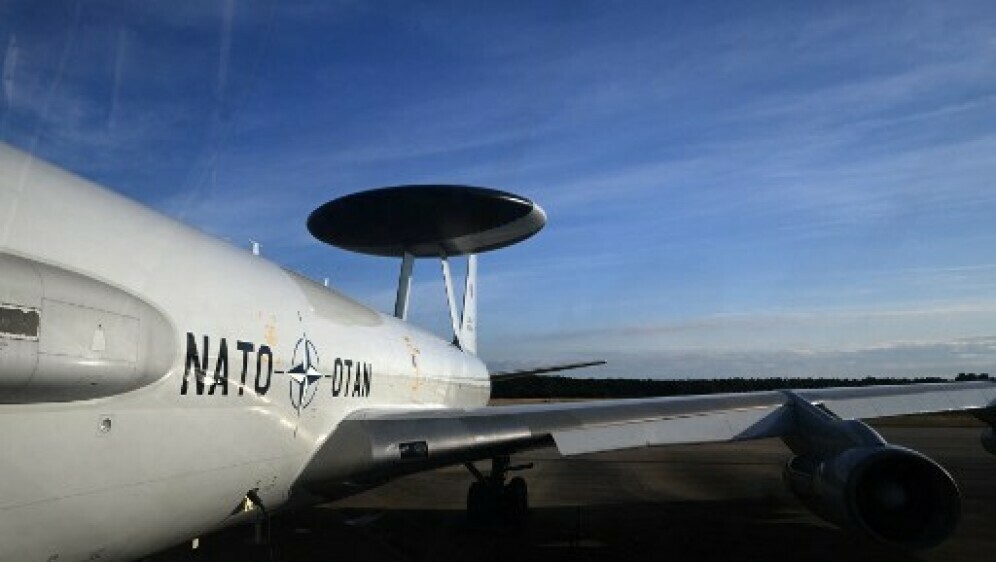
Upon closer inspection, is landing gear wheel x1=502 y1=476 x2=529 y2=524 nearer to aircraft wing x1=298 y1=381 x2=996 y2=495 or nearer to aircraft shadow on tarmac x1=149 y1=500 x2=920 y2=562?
aircraft shadow on tarmac x1=149 y1=500 x2=920 y2=562

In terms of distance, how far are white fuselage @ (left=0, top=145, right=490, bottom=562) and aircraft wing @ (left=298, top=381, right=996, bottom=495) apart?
0.55m

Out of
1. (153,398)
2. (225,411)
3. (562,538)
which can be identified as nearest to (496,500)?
(562,538)

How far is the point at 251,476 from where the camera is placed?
7.01 meters

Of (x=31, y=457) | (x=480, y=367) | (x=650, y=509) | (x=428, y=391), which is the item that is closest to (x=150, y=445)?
(x=31, y=457)

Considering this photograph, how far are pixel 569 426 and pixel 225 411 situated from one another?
19.8 feet

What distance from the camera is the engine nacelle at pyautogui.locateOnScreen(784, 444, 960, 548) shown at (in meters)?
8.77

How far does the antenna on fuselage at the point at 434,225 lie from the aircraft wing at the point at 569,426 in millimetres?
14560

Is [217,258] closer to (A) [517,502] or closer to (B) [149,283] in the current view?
(B) [149,283]

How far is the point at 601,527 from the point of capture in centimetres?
1333

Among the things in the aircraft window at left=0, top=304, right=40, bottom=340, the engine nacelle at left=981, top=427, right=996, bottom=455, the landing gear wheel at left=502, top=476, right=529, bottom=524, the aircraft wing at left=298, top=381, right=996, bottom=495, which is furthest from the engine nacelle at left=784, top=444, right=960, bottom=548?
the engine nacelle at left=981, top=427, right=996, bottom=455

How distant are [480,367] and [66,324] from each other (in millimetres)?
17749

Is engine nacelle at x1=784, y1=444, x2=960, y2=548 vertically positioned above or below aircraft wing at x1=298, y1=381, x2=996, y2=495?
below

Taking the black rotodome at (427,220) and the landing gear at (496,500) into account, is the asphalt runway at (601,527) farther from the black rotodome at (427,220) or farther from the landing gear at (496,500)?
the black rotodome at (427,220)

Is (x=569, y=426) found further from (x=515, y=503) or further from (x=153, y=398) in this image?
(x=153, y=398)
